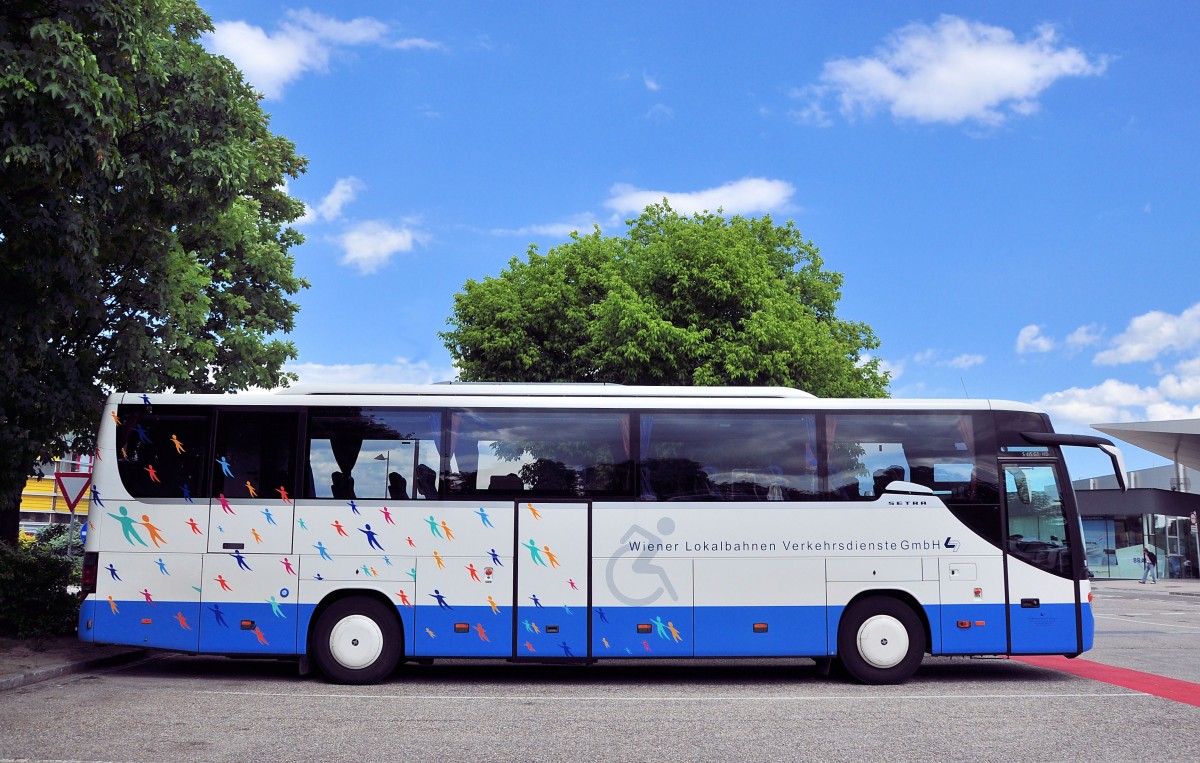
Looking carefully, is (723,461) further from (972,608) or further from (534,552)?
(972,608)

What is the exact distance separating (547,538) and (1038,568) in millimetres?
5600

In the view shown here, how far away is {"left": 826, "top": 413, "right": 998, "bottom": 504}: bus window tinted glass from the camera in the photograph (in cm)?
1161

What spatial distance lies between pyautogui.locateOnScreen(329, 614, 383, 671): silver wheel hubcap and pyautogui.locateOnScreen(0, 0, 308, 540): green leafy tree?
4838mm

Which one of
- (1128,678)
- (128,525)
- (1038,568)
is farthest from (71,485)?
(1128,678)

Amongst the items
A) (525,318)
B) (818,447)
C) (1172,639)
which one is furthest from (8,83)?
(525,318)

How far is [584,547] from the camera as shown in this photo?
1139 centimetres

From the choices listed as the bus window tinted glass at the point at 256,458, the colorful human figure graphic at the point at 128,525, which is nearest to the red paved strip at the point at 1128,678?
the bus window tinted glass at the point at 256,458

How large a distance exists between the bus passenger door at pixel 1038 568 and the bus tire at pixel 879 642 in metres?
1.14

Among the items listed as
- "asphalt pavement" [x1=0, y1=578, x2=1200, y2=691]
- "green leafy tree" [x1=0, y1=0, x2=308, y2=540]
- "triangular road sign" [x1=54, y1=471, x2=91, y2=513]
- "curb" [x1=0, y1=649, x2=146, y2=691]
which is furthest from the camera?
"triangular road sign" [x1=54, y1=471, x2=91, y2=513]

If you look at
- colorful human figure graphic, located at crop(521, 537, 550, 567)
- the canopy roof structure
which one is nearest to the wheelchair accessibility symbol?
colorful human figure graphic, located at crop(521, 537, 550, 567)

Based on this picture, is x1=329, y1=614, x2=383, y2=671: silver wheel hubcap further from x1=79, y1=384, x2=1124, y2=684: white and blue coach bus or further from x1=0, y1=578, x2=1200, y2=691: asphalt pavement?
x1=0, y1=578, x2=1200, y2=691: asphalt pavement

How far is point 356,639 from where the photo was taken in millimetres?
11344

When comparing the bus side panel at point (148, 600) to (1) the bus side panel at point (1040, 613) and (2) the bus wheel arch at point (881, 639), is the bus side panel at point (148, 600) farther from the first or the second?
(1) the bus side panel at point (1040, 613)

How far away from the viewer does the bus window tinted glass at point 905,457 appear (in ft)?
38.1
